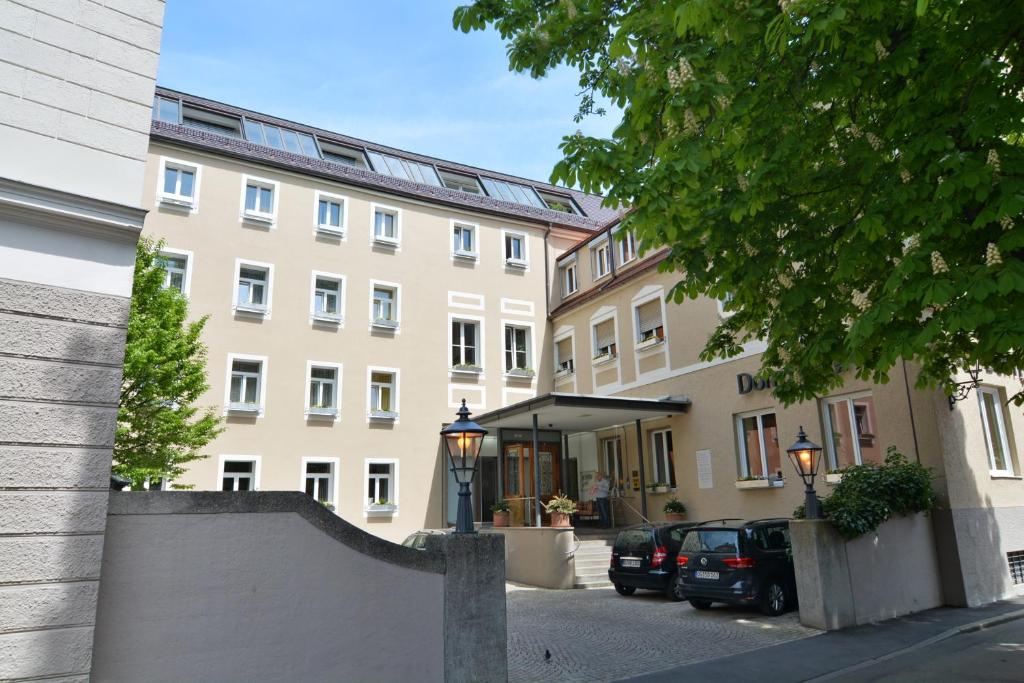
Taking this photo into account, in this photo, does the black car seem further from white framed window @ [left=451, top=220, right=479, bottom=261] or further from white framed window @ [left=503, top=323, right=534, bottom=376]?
white framed window @ [left=451, top=220, right=479, bottom=261]

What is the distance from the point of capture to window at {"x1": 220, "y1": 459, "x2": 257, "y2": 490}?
63.2 ft

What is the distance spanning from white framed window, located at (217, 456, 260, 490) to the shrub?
14119mm

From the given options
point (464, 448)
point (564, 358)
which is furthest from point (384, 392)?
point (464, 448)

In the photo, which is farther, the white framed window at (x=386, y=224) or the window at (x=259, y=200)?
the white framed window at (x=386, y=224)

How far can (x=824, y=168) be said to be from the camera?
7.74 metres

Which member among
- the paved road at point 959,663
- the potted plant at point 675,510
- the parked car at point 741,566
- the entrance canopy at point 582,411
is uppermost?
the entrance canopy at point 582,411

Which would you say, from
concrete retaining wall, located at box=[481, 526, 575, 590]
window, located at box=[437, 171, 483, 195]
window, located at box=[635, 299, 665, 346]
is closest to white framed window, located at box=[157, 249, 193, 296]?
window, located at box=[437, 171, 483, 195]

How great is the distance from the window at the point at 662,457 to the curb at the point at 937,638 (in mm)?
8609

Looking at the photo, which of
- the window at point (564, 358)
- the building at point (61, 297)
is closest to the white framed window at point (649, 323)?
the window at point (564, 358)

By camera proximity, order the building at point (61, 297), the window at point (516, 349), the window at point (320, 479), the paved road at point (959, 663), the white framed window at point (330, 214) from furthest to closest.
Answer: the window at point (516, 349), the white framed window at point (330, 214), the window at point (320, 479), the paved road at point (959, 663), the building at point (61, 297)

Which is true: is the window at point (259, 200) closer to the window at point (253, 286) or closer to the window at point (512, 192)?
the window at point (253, 286)

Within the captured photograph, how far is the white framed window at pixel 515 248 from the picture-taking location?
2542cm

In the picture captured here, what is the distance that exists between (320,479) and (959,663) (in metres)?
16.4

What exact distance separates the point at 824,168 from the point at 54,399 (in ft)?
24.6
